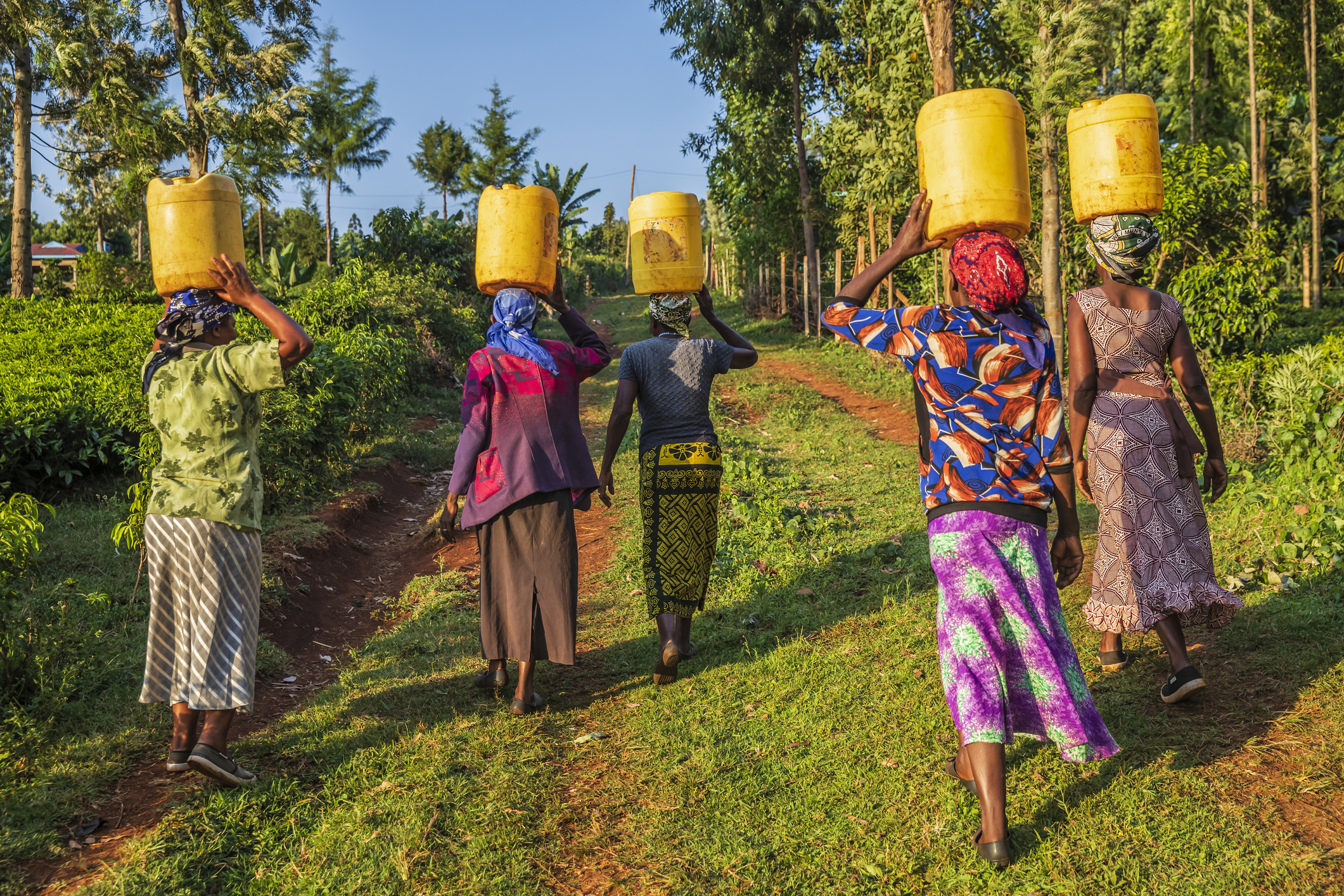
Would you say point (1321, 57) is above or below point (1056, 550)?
above

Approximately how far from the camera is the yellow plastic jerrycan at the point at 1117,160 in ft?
13.1

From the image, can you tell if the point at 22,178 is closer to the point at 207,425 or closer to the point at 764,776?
the point at 207,425

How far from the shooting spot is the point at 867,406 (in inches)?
547

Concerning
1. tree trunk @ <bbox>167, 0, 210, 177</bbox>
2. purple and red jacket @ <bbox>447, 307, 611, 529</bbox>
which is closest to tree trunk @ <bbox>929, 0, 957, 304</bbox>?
purple and red jacket @ <bbox>447, 307, 611, 529</bbox>

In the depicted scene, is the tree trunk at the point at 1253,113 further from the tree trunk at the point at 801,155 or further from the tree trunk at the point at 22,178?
the tree trunk at the point at 22,178

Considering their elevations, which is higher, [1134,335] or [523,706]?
[1134,335]

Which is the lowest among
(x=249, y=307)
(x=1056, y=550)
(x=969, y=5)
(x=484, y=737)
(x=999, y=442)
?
(x=484, y=737)

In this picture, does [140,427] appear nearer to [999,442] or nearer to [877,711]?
[877,711]

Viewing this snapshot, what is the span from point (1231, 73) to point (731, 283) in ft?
87.4

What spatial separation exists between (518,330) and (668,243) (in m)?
0.92

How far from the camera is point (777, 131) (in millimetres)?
22422

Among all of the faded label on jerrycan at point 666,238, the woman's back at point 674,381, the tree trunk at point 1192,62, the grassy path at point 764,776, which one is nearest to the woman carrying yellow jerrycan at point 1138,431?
the grassy path at point 764,776

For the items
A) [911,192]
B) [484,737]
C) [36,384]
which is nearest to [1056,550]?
[484,737]

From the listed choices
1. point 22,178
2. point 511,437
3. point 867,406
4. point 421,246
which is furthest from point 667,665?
point 22,178
